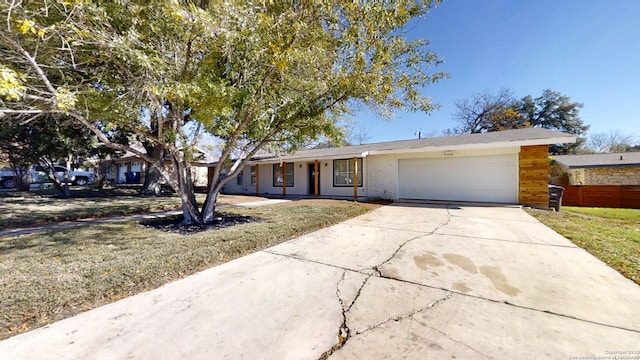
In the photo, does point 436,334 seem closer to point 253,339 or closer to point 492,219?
point 253,339

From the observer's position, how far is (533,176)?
948cm

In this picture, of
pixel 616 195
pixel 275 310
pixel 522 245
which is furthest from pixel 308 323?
pixel 616 195

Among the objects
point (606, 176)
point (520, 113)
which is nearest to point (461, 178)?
point (606, 176)

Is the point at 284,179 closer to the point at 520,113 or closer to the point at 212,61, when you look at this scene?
the point at 212,61

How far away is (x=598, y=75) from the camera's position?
35.7 feet

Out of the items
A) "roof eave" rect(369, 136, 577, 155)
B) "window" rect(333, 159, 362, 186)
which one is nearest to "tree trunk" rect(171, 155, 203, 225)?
"window" rect(333, 159, 362, 186)

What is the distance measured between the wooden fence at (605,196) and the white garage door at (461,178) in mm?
7088

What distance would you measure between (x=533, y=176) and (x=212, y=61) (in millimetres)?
11349

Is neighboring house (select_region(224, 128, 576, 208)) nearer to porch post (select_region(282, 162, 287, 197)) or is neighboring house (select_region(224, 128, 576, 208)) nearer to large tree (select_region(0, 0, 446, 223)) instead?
porch post (select_region(282, 162, 287, 197))

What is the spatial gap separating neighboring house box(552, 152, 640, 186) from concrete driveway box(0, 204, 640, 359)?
1660 centimetres

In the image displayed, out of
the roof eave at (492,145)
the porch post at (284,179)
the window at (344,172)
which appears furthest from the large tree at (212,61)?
the porch post at (284,179)

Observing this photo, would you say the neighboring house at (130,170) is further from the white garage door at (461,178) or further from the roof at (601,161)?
the roof at (601,161)

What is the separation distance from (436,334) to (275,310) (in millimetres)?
1486

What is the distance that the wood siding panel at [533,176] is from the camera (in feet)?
30.5
